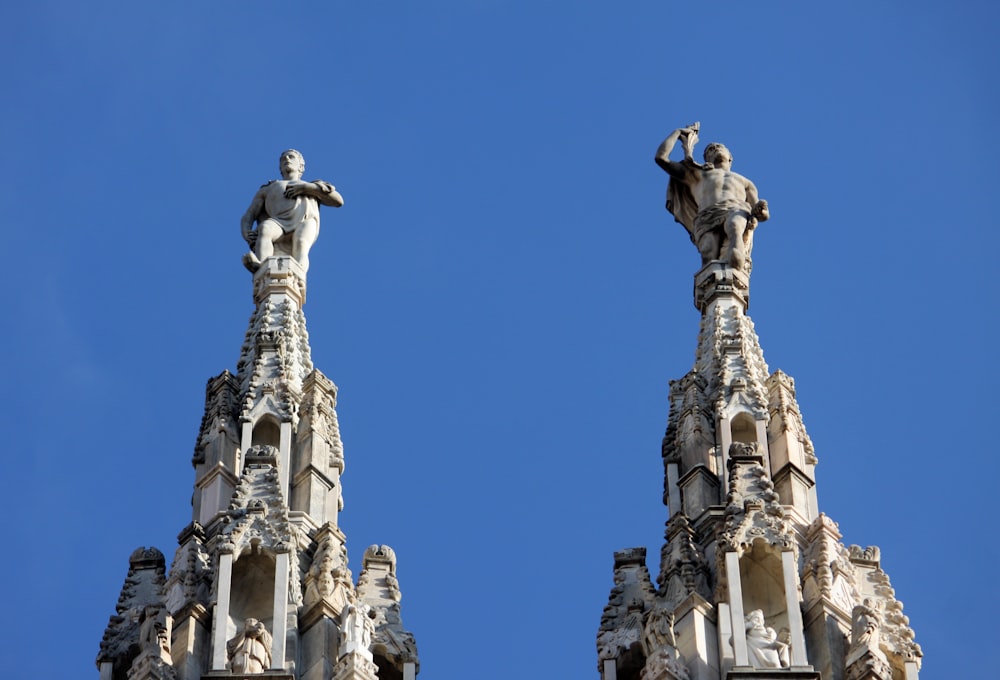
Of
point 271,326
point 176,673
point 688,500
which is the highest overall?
point 271,326

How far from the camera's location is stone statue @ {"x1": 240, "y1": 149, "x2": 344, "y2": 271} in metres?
50.0

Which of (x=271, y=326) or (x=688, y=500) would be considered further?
(x=271, y=326)

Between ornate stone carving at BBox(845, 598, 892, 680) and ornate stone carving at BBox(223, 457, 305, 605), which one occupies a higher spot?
ornate stone carving at BBox(223, 457, 305, 605)

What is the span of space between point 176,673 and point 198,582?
170cm

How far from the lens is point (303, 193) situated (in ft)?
166

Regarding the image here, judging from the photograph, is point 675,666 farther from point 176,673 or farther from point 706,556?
point 176,673

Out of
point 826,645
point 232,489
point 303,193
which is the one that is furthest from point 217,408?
point 826,645

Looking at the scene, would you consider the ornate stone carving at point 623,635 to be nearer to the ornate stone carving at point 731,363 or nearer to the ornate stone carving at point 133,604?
the ornate stone carving at point 731,363

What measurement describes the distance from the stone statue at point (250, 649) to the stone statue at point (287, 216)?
8255 millimetres

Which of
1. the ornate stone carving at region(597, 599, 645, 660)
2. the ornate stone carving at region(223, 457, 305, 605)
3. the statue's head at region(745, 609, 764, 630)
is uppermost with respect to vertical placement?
the ornate stone carving at region(223, 457, 305, 605)

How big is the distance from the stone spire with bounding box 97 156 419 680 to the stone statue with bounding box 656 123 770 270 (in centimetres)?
539

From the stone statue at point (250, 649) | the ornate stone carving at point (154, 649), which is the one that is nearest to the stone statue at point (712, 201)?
→ the stone statue at point (250, 649)

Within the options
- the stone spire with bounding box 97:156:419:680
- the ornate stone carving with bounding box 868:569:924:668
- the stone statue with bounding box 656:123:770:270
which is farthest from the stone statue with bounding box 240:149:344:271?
the ornate stone carving with bounding box 868:569:924:668

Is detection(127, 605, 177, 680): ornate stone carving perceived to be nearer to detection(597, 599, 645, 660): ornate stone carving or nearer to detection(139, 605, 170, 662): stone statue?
detection(139, 605, 170, 662): stone statue
